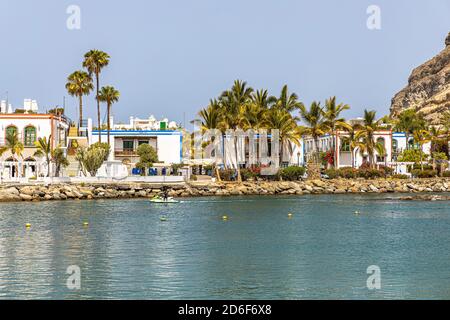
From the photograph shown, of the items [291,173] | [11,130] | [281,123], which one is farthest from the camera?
[291,173]

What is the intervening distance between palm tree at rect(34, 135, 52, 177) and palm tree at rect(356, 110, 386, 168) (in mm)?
44633

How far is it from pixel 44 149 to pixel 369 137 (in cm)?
4728

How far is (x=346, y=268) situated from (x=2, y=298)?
1648 cm

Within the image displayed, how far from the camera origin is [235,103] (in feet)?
342

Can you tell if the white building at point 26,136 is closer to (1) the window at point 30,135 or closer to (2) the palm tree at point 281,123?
(1) the window at point 30,135

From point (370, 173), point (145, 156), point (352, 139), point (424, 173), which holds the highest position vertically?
point (352, 139)

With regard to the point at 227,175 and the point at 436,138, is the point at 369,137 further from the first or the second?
the point at 227,175

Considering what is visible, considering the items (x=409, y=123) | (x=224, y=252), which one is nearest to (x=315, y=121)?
(x=409, y=123)

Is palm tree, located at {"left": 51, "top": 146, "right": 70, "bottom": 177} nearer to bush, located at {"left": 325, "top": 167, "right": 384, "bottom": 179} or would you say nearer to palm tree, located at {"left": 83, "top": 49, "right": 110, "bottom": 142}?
palm tree, located at {"left": 83, "top": 49, "right": 110, "bottom": 142}

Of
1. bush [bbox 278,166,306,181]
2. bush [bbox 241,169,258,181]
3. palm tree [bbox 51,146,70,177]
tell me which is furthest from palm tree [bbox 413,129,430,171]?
palm tree [bbox 51,146,70,177]

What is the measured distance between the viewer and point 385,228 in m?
54.0

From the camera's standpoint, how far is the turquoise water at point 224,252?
29.9m

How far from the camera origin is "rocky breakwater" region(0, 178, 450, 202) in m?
82.7
